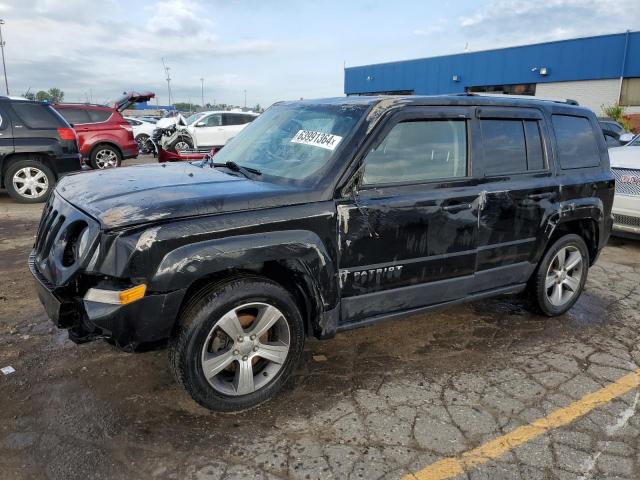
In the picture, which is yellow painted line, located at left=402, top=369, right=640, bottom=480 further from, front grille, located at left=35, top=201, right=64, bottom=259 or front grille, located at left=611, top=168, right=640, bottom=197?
front grille, located at left=611, top=168, right=640, bottom=197

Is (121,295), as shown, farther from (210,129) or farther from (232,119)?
(232,119)

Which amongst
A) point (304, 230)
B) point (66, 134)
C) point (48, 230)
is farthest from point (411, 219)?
point (66, 134)

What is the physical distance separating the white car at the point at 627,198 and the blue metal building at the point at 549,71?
2434 cm

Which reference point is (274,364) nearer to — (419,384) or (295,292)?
(295,292)

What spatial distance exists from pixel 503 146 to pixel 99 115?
11480 mm

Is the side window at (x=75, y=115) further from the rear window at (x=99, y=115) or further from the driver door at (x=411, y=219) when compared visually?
the driver door at (x=411, y=219)

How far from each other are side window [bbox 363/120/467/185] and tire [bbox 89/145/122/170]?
417 inches

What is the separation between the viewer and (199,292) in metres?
2.83

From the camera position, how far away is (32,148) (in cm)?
866

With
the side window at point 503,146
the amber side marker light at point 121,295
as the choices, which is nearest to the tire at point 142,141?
the side window at point 503,146

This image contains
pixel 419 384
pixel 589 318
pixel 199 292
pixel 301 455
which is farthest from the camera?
pixel 589 318

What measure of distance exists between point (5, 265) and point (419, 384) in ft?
15.2

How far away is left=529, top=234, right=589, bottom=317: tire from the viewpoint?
434 cm

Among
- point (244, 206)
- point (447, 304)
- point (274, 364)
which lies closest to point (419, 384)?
point (447, 304)
